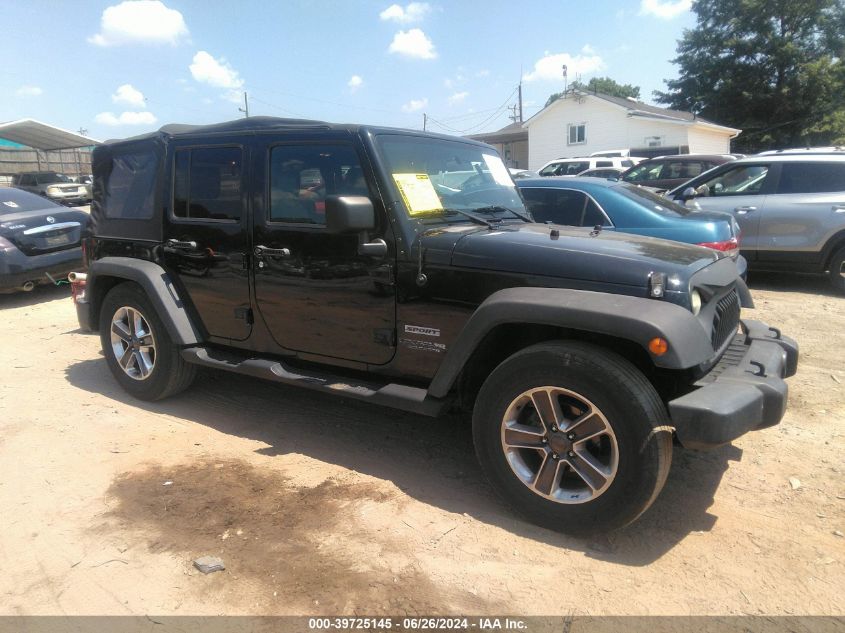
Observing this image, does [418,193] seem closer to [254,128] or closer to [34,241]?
[254,128]

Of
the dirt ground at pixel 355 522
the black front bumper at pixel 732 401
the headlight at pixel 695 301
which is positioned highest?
the headlight at pixel 695 301

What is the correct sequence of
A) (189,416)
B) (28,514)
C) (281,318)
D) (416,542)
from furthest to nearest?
(189,416)
(281,318)
(28,514)
(416,542)

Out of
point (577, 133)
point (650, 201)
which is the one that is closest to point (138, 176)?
point (650, 201)

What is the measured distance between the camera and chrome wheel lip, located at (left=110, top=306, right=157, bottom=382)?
462 centimetres

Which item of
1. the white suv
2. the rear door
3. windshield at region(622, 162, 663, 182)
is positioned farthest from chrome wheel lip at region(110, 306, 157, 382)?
the white suv

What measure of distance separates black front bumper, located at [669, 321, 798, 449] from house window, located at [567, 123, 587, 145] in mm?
32057

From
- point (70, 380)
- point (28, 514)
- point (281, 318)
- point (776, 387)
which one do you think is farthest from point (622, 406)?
point (70, 380)

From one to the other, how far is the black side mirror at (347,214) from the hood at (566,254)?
1.16 ft

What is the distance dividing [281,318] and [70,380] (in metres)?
2.68

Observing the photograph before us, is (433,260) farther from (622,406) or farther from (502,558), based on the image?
(502,558)

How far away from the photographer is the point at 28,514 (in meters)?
3.22

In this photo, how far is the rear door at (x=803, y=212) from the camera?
25.1ft

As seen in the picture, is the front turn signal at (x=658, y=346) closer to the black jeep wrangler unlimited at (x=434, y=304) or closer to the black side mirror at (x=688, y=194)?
the black jeep wrangler unlimited at (x=434, y=304)

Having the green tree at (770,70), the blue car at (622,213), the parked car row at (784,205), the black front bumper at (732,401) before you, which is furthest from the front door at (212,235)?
the green tree at (770,70)
